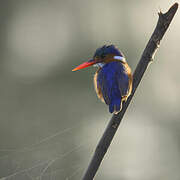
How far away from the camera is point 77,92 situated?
732 cm

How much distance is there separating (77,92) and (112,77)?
3939 mm

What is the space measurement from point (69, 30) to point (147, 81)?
1679 mm

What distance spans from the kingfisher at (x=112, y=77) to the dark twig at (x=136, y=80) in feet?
1.31

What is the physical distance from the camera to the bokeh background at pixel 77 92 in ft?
22.6

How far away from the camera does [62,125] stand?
696 centimetres

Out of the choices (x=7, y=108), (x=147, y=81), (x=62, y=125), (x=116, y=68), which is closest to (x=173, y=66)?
(x=147, y=81)

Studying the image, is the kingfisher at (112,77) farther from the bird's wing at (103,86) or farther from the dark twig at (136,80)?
the dark twig at (136,80)

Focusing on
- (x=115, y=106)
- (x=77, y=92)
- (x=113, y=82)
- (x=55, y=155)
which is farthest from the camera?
(x=77, y=92)

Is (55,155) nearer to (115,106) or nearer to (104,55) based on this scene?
(104,55)

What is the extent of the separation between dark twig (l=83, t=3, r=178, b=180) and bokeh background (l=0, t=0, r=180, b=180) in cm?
338

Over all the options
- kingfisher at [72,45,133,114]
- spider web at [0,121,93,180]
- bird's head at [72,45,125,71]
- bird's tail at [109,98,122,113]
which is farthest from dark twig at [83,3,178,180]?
spider web at [0,121,93,180]

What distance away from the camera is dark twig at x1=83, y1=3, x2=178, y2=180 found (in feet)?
7.98

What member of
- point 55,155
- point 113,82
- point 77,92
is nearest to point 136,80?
point 113,82

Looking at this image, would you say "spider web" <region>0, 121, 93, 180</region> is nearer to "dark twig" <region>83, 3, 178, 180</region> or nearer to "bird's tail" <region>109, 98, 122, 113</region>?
"bird's tail" <region>109, 98, 122, 113</region>
